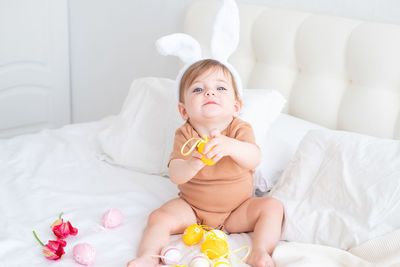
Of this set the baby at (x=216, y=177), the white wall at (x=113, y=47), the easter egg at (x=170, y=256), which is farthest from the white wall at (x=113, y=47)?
the easter egg at (x=170, y=256)

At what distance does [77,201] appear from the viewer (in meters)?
1.54

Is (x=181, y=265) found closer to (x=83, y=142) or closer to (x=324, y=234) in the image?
(x=324, y=234)

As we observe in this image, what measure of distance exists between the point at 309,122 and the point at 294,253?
68 centimetres

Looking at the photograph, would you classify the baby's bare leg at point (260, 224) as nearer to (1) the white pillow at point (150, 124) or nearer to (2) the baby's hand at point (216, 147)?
(2) the baby's hand at point (216, 147)

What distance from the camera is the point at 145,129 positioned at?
6.03 feet

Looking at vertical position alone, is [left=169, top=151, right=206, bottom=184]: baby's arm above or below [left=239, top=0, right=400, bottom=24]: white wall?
below

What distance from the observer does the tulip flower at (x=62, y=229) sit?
1295 millimetres

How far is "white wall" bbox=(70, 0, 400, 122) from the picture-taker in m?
2.53

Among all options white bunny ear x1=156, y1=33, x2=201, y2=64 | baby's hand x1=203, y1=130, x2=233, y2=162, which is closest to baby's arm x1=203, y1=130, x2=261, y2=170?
baby's hand x1=203, y1=130, x2=233, y2=162

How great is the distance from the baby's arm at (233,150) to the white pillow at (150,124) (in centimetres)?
32

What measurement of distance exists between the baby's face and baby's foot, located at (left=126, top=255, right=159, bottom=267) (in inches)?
16.8

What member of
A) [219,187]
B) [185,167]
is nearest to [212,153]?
[185,167]

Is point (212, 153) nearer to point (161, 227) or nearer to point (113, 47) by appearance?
point (161, 227)

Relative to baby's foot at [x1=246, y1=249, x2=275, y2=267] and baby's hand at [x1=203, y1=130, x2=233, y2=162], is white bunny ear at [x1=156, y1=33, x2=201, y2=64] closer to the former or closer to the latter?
baby's hand at [x1=203, y1=130, x2=233, y2=162]
